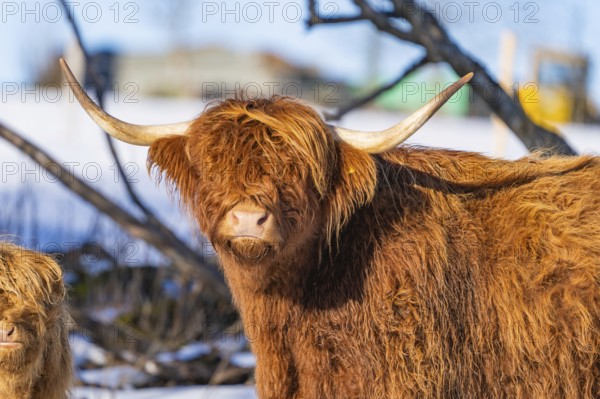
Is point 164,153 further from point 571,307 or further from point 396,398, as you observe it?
point 571,307

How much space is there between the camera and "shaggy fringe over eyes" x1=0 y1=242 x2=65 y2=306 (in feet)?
13.7

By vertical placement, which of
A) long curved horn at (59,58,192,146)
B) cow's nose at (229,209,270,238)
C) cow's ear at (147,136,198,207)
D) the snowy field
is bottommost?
the snowy field

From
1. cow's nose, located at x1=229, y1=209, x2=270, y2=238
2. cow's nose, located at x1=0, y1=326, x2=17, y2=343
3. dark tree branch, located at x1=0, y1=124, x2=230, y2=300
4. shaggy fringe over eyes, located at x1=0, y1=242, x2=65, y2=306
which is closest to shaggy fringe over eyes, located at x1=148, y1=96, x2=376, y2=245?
cow's nose, located at x1=229, y1=209, x2=270, y2=238

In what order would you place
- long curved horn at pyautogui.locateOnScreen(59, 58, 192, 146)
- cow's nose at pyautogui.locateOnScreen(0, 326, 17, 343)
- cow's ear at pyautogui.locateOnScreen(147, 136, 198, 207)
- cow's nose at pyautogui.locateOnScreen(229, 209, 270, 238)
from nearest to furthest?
cow's nose at pyautogui.locateOnScreen(229, 209, 270, 238), cow's nose at pyautogui.locateOnScreen(0, 326, 17, 343), cow's ear at pyautogui.locateOnScreen(147, 136, 198, 207), long curved horn at pyautogui.locateOnScreen(59, 58, 192, 146)

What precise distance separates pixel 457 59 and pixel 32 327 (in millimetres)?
3509

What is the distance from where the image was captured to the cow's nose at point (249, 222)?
380 centimetres

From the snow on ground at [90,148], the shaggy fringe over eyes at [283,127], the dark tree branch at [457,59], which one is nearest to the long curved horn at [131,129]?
the shaggy fringe over eyes at [283,127]

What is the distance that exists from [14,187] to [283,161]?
35.6 ft

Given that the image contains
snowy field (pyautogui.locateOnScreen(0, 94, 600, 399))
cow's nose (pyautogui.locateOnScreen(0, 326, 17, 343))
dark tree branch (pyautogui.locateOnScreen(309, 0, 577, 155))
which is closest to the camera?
cow's nose (pyautogui.locateOnScreen(0, 326, 17, 343))

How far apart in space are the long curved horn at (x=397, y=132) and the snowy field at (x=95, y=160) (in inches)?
36.8

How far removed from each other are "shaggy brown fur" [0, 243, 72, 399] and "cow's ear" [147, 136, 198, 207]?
75cm

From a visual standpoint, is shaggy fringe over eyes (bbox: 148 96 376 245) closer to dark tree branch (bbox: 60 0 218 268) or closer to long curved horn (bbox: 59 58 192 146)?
long curved horn (bbox: 59 58 192 146)

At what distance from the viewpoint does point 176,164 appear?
14.0 ft

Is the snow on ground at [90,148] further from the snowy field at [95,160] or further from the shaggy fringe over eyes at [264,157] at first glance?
the shaggy fringe over eyes at [264,157]
